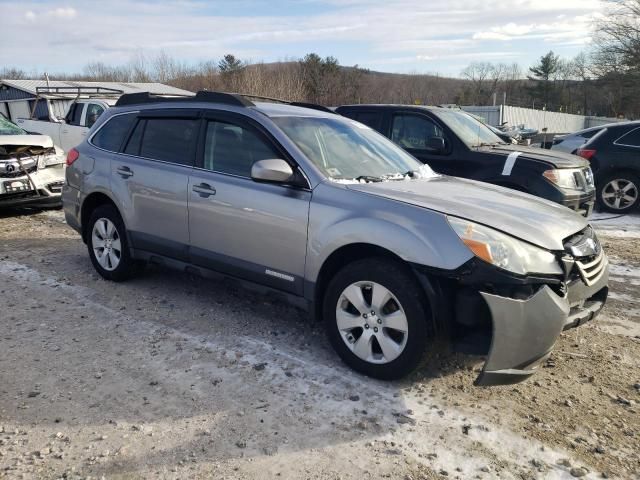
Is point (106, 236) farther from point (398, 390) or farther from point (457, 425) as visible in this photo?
point (457, 425)

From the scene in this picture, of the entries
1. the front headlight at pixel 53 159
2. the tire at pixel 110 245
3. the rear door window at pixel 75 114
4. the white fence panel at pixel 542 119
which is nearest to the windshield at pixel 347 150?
the tire at pixel 110 245

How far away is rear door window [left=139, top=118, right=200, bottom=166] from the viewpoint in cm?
466

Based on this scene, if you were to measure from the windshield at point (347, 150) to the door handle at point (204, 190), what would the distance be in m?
0.74

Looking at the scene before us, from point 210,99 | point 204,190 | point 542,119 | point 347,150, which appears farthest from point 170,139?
point 542,119

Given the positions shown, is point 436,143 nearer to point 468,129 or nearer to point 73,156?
point 468,129

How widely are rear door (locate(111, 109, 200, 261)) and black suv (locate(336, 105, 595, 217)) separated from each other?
3.65 m

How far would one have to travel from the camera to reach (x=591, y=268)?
354cm

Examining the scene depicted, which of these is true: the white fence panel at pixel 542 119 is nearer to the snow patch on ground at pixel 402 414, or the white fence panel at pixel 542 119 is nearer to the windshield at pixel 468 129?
the windshield at pixel 468 129

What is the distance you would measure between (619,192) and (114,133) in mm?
8200

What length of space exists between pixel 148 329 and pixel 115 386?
918 millimetres

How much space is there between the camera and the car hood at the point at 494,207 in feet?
11.0

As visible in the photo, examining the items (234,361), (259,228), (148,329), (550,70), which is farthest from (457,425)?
(550,70)

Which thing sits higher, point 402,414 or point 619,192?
point 619,192

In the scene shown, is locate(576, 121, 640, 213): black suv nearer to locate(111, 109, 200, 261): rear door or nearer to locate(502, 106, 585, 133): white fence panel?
locate(111, 109, 200, 261): rear door
